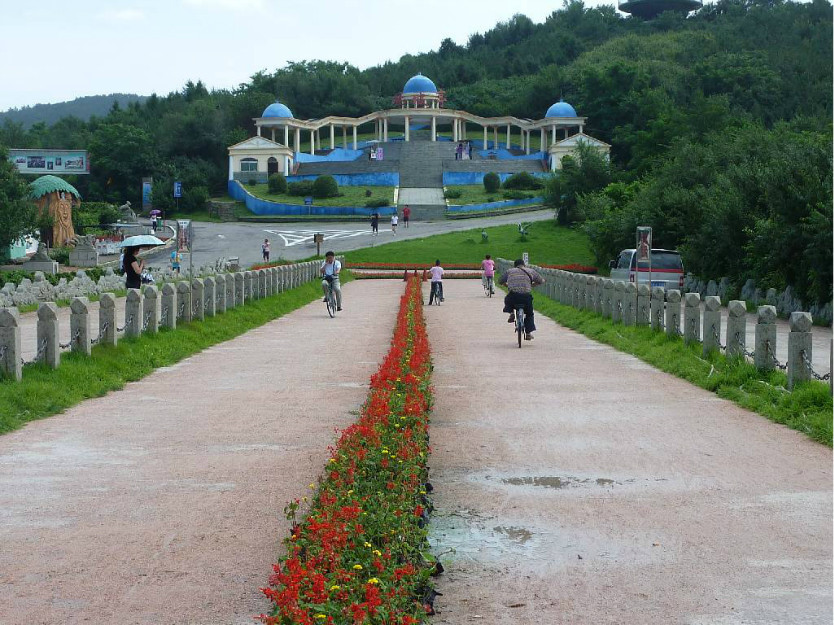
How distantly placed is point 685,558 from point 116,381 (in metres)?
8.67

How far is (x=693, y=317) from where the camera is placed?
54.3 feet

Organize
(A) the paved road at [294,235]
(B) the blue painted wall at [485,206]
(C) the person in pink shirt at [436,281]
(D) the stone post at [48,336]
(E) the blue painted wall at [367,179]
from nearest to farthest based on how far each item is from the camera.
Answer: (D) the stone post at [48,336]
(C) the person in pink shirt at [436,281]
(A) the paved road at [294,235]
(B) the blue painted wall at [485,206]
(E) the blue painted wall at [367,179]

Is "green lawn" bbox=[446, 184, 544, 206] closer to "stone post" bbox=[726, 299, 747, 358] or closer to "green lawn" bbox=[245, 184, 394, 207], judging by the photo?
"green lawn" bbox=[245, 184, 394, 207]

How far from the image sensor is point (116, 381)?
42.7 ft

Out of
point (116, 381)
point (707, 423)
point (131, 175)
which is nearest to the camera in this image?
point (707, 423)

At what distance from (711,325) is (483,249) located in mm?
43443

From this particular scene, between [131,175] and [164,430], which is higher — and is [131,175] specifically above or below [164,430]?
above

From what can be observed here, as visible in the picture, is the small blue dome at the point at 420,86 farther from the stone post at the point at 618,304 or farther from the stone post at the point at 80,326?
the stone post at the point at 80,326

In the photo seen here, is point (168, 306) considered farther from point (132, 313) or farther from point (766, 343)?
point (766, 343)

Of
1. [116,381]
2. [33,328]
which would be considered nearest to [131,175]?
[33,328]

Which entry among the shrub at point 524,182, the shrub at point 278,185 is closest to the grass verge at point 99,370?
the shrub at point 278,185

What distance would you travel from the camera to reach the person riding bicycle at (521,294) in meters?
19.2

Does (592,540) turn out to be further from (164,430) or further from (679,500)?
(164,430)

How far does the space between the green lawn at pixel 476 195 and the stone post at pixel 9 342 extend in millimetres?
71022
